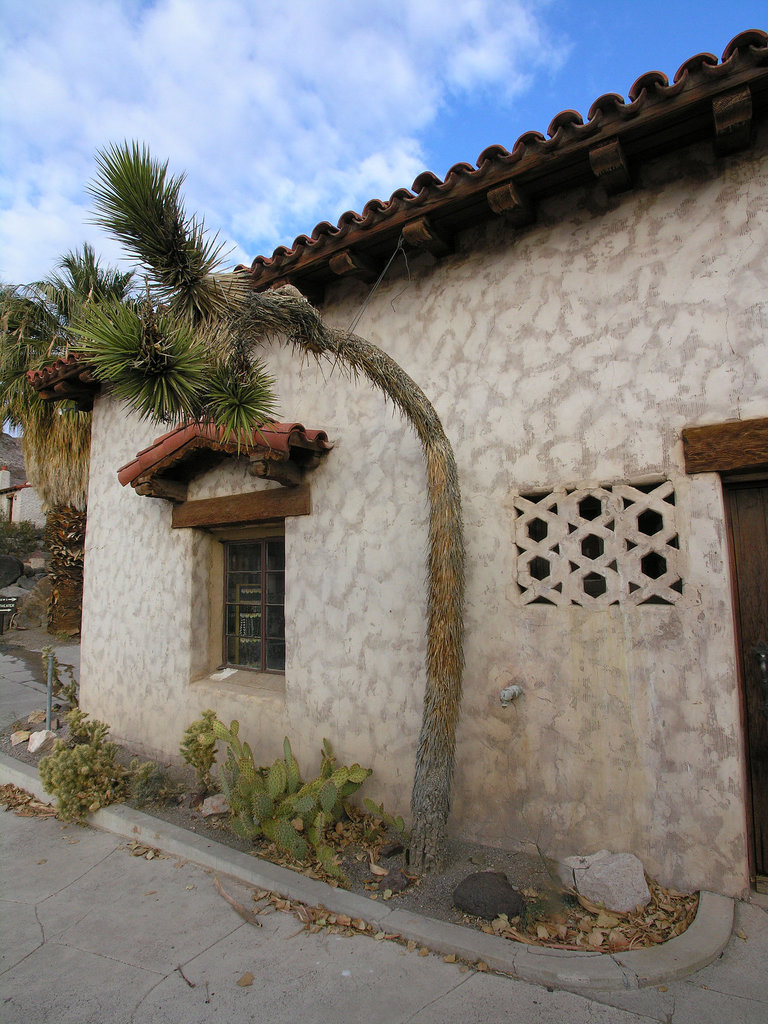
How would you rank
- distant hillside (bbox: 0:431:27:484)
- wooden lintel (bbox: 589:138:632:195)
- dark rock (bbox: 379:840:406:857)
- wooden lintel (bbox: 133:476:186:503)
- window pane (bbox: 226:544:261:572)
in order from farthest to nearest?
distant hillside (bbox: 0:431:27:484), window pane (bbox: 226:544:261:572), wooden lintel (bbox: 133:476:186:503), dark rock (bbox: 379:840:406:857), wooden lintel (bbox: 589:138:632:195)

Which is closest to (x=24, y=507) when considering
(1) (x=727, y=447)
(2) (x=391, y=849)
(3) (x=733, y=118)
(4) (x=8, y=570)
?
(4) (x=8, y=570)

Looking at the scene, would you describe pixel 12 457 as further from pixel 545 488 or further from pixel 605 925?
pixel 605 925

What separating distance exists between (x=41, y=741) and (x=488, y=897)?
5.11m

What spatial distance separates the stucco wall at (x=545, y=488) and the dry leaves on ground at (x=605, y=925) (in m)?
0.18

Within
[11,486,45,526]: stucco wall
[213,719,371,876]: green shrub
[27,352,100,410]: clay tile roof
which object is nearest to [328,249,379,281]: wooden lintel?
[27,352,100,410]: clay tile roof

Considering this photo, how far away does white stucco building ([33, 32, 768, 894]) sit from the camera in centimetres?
316

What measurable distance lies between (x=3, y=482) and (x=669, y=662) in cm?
2949

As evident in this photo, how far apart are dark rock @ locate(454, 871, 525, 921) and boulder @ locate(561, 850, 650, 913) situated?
35 cm

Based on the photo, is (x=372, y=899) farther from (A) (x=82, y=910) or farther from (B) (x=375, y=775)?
(A) (x=82, y=910)

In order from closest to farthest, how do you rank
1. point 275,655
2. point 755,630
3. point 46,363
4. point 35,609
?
point 755,630, point 275,655, point 46,363, point 35,609

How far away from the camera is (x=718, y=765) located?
10.1 feet

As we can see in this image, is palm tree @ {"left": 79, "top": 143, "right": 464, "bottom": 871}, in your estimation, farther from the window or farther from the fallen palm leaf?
the window

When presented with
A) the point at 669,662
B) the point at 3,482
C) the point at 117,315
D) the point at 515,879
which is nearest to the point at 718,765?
the point at 669,662

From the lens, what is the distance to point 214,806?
4.50 m
